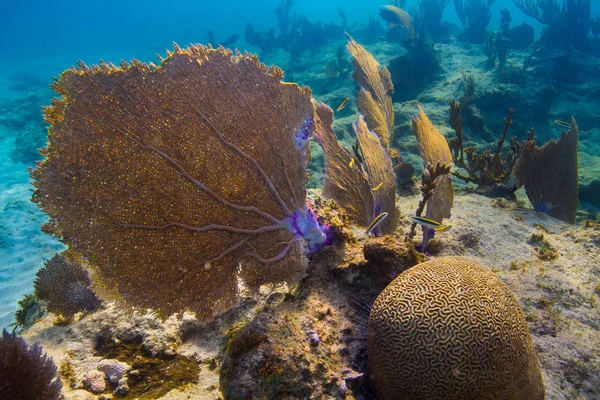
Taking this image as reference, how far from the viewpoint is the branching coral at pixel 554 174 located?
524 cm

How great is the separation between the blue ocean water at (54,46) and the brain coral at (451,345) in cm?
523

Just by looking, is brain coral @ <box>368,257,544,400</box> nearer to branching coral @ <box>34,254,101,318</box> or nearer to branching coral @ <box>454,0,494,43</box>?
branching coral @ <box>34,254,101,318</box>

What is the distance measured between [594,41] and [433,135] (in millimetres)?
20196

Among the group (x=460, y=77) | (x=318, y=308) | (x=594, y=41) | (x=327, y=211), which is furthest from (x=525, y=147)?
(x=594, y=41)

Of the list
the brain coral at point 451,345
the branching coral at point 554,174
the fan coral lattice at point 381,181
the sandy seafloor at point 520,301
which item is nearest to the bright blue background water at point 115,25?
the fan coral lattice at point 381,181

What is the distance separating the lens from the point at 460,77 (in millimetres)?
12242

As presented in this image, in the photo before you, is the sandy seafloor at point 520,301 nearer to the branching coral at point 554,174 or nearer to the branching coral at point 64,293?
the branching coral at point 64,293

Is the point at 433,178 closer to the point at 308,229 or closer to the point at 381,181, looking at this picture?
the point at 381,181

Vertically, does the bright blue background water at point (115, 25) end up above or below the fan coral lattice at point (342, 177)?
above

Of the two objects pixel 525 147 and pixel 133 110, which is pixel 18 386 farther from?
pixel 525 147

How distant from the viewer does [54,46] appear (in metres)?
45.1

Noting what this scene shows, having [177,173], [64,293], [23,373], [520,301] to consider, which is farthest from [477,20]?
[23,373]

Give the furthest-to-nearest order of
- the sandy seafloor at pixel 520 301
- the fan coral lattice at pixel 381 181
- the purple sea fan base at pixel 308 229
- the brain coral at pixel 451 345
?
the fan coral lattice at pixel 381 181 → the purple sea fan base at pixel 308 229 → the sandy seafloor at pixel 520 301 → the brain coral at pixel 451 345

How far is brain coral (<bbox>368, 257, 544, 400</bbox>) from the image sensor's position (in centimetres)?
215
